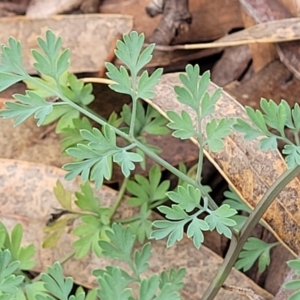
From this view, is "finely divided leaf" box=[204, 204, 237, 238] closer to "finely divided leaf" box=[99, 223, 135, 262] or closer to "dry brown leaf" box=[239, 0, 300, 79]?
"finely divided leaf" box=[99, 223, 135, 262]

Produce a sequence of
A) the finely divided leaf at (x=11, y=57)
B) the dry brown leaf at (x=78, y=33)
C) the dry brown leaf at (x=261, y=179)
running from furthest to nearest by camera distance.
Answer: the dry brown leaf at (x=78, y=33), the dry brown leaf at (x=261, y=179), the finely divided leaf at (x=11, y=57)

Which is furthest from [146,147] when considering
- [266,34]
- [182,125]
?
[266,34]

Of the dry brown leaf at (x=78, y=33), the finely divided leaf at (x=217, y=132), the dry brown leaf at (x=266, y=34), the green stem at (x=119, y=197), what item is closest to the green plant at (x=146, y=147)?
the finely divided leaf at (x=217, y=132)

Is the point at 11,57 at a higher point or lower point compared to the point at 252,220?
higher

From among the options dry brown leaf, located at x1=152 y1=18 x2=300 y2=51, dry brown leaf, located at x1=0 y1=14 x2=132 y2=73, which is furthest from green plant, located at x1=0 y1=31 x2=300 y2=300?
dry brown leaf, located at x1=0 y1=14 x2=132 y2=73

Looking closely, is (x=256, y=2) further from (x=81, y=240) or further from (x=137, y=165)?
(x=81, y=240)

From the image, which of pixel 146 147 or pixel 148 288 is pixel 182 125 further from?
pixel 148 288

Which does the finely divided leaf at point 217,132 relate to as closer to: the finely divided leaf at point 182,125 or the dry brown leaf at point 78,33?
the finely divided leaf at point 182,125
